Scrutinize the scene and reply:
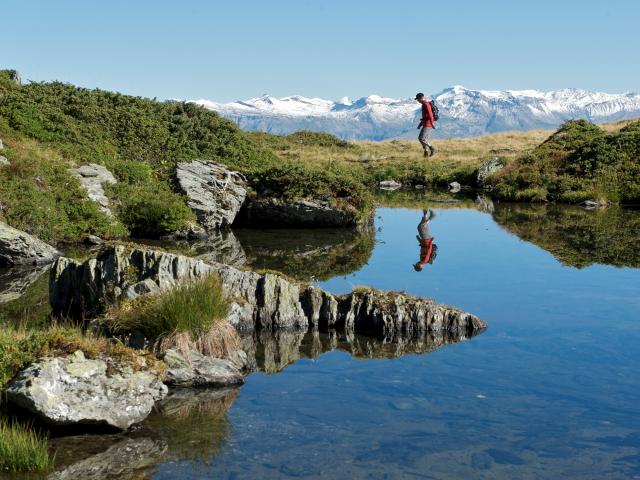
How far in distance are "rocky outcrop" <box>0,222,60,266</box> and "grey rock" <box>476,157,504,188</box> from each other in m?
48.4

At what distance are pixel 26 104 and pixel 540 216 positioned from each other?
105 ft

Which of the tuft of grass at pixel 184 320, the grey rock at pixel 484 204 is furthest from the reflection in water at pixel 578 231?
→ the tuft of grass at pixel 184 320

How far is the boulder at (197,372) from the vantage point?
1348 centimetres

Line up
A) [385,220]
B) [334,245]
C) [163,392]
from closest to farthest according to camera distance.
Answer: [163,392], [334,245], [385,220]

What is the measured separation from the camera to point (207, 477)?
995cm

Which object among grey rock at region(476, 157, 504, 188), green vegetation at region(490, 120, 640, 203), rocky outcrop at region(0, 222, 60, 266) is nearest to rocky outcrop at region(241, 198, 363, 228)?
rocky outcrop at region(0, 222, 60, 266)

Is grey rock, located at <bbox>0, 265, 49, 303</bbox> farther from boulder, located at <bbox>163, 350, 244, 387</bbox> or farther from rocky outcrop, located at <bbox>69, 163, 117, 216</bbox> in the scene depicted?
boulder, located at <bbox>163, 350, 244, 387</bbox>

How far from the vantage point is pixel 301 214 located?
37219mm

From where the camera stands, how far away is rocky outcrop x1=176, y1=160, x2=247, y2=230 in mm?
35781

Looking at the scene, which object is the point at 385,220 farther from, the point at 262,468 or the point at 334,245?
the point at 262,468

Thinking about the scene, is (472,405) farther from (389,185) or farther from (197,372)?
(389,185)

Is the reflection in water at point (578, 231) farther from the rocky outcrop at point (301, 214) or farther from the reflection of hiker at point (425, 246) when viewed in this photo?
the rocky outcrop at point (301, 214)

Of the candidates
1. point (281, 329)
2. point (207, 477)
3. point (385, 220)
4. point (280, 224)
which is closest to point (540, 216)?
point (385, 220)

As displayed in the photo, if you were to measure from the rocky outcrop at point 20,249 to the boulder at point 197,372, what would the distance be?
46.2 feet
